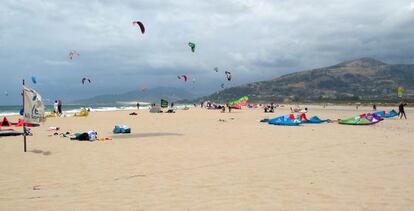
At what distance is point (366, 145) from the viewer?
1275 centimetres

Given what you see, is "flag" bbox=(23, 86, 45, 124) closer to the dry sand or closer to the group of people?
the dry sand

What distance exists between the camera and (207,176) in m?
7.88

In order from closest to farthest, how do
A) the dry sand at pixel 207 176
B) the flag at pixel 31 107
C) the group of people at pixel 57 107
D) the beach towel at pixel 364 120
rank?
the dry sand at pixel 207 176, the flag at pixel 31 107, the beach towel at pixel 364 120, the group of people at pixel 57 107

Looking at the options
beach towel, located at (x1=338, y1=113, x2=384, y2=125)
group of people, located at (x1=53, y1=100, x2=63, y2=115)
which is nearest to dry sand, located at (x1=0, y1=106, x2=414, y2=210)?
beach towel, located at (x1=338, y1=113, x2=384, y2=125)

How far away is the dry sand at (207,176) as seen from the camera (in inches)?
233

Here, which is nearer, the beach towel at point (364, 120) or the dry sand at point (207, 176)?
the dry sand at point (207, 176)

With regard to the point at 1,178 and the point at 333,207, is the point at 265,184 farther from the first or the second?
the point at 1,178

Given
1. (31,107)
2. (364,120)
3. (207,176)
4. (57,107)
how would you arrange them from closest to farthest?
(207,176), (31,107), (364,120), (57,107)

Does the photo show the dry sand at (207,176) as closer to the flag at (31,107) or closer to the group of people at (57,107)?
the flag at (31,107)

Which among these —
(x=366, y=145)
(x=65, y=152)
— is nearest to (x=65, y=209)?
(x=65, y=152)

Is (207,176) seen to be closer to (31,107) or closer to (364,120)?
(31,107)

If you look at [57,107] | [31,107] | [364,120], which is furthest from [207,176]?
[57,107]

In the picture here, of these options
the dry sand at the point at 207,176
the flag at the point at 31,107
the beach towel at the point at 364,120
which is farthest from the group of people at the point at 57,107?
the flag at the point at 31,107

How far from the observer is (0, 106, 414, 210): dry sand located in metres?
5.93
